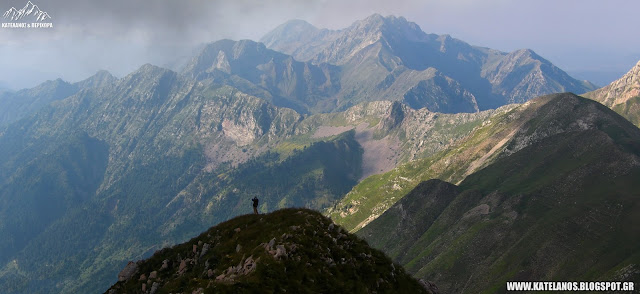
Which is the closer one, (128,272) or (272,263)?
(272,263)

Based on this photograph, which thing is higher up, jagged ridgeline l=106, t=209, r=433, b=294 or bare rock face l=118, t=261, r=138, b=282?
jagged ridgeline l=106, t=209, r=433, b=294

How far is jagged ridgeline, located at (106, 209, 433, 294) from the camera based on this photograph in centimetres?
5366

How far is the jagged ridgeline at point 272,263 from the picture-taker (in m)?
53.7

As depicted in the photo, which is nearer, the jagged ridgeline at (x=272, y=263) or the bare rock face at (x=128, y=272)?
the jagged ridgeline at (x=272, y=263)

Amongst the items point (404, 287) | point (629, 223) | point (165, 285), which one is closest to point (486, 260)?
point (629, 223)

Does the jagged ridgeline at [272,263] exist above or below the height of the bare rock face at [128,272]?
above

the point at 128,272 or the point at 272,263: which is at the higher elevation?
the point at 272,263

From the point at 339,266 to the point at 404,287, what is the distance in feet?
46.1

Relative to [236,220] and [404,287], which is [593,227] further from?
[236,220]

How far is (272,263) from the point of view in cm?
5469

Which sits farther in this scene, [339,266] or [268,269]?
[339,266]

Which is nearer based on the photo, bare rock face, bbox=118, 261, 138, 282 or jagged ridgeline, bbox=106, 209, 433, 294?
jagged ridgeline, bbox=106, 209, 433, 294

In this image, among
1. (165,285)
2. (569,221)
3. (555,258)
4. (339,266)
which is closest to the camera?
(339,266)

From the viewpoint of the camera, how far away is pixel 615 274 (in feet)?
465
